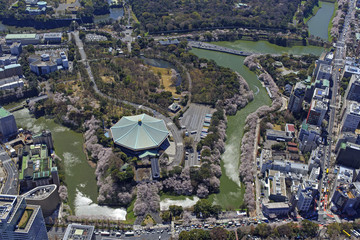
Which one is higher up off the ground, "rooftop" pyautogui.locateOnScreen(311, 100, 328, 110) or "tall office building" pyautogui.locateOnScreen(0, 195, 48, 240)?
"rooftop" pyautogui.locateOnScreen(311, 100, 328, 110)

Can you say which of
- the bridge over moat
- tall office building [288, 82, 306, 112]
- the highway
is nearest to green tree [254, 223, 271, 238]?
the highway

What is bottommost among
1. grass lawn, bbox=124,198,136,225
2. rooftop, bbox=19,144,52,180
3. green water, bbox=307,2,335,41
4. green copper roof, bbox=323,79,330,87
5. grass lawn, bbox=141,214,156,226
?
grass lawn, bbox=124,198,136,225

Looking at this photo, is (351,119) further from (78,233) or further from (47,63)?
(47,63)

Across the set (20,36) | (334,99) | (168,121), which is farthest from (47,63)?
(334,99)

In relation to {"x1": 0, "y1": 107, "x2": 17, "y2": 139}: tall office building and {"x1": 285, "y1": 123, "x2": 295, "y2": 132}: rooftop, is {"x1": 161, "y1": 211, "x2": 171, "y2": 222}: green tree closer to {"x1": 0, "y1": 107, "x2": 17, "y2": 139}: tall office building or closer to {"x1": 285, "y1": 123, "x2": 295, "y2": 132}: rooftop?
{"x1": 285, "y1": 123, "x2": 295, "y2": 132}: rooftop

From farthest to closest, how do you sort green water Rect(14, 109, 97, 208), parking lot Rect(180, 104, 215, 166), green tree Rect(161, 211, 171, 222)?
1. parking lot Rect(180, 104, 215, 166)
2. green water Rect(14, 109, 97, 208)
3. green tree Rect(161, 211, 171, 222)

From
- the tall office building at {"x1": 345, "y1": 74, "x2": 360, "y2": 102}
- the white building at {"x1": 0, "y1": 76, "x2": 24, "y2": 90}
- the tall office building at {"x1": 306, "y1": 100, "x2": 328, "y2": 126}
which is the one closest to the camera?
the tall office building at {"x1": 306, "y1": 100, "x2": 328, "y2": 126}
